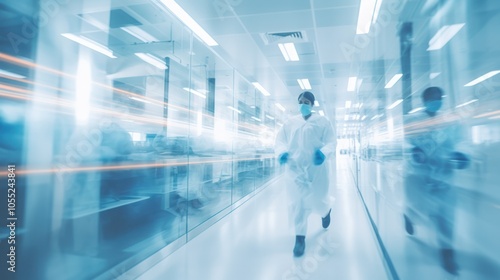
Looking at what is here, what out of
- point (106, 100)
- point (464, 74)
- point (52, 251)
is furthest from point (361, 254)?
point (106, 100)

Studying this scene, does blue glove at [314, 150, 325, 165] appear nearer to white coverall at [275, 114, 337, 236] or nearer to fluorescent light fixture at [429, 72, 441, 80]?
white coverall at [275, 114, 337, 236]

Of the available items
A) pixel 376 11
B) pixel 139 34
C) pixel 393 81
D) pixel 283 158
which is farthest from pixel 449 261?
pixel 139 34

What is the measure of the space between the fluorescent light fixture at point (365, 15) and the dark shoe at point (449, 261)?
8.24 ft

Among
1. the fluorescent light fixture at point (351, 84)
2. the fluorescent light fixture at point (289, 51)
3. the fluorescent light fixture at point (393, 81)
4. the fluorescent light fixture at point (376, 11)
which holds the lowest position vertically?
the fluorescent light fixture at point (393, 81)

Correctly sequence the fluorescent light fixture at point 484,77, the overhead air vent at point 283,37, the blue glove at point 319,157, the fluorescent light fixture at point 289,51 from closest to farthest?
the fluorescent light fixture at point 484,77
the blue glove at point 319,157
the overhead air vent at point 283,37
the fluorescent light fixture at point 289,51

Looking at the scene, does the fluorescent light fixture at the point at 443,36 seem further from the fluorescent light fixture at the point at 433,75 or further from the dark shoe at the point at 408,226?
the dark shoe at the point at 408,226

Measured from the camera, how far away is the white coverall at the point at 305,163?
8.13 ft

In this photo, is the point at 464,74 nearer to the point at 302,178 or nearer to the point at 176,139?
the point at 302,178

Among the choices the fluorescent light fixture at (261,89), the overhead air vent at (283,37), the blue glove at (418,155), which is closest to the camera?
the blue glove at (418,155)

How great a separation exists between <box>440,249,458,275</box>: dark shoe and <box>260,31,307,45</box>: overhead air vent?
3.19 meters

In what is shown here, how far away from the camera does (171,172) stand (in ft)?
15.1

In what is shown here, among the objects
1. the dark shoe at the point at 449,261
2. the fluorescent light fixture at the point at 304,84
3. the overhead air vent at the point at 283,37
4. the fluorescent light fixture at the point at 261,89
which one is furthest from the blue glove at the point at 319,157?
the fluorescent light fixture at the point at 261,89

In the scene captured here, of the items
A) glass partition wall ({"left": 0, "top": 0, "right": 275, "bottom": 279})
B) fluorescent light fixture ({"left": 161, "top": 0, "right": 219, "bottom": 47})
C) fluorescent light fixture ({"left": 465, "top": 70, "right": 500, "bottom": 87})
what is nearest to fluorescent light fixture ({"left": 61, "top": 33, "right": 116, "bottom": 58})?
glass partition wall ({"left": 0, "top": 0, "right": 275, "bottom": 279})

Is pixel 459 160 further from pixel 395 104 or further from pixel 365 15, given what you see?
pixel 365 15
